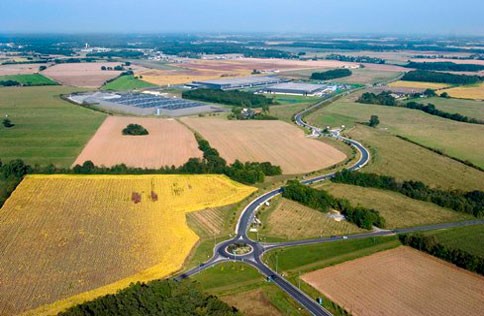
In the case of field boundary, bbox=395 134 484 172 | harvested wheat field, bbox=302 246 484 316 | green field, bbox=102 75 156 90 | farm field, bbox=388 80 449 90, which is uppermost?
green field, bbox=102 75 156 90

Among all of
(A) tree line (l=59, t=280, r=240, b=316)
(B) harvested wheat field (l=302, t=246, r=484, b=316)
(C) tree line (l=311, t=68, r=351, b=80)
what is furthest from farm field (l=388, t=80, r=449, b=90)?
(A) tree line (l=59, t=280, r=240, b=316)

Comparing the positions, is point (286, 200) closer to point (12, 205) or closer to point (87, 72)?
point (12, 205)

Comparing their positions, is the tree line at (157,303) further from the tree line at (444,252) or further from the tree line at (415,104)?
the tree line at (415,104)

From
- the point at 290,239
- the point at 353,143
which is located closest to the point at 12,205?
the point at 290,239

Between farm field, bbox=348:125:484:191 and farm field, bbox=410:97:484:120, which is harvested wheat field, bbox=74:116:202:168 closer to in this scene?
farm field, bbox=348:125:484:191

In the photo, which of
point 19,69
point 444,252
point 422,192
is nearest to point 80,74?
point 19,69

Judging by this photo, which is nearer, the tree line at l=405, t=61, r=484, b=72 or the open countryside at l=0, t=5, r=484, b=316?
the open countryside at l=0, t=5, r=484, b=316
